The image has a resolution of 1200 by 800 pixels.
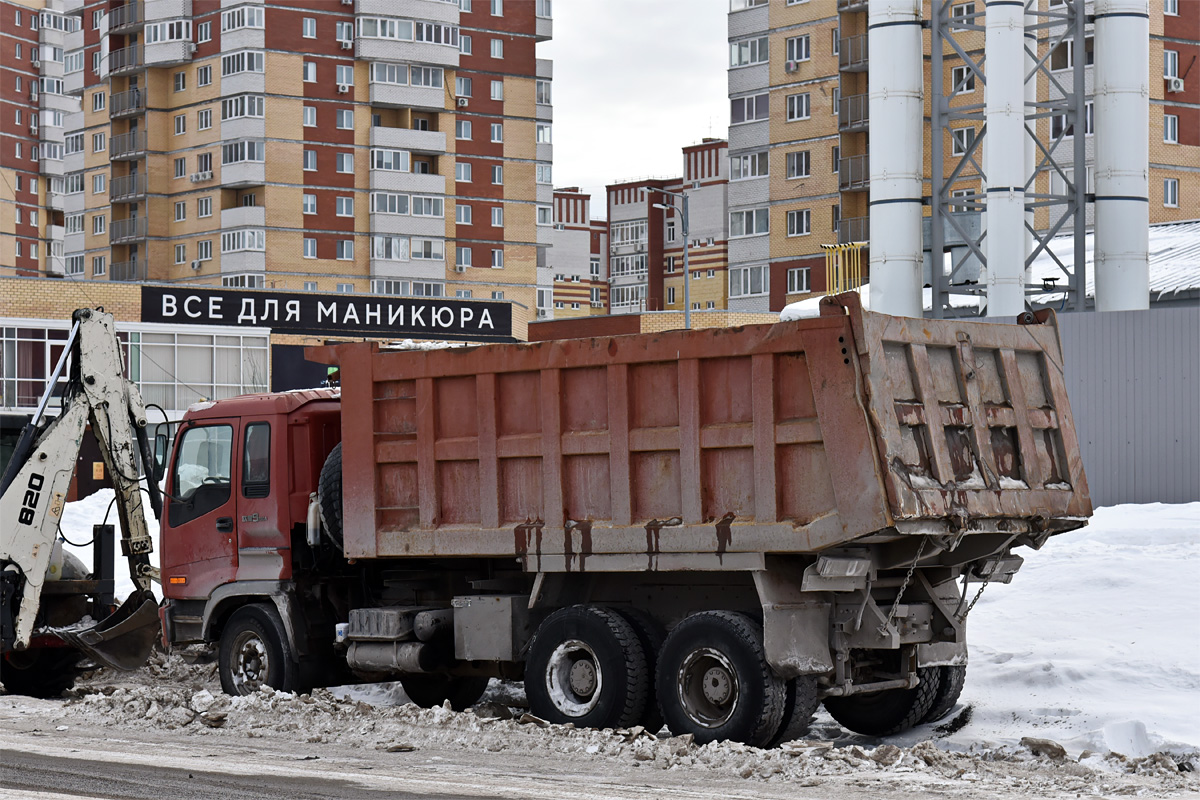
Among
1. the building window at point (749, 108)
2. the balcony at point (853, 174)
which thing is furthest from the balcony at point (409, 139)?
the balcony at point (853, 174)

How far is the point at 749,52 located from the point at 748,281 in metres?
11.0

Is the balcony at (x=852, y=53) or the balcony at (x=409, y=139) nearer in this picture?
the balcony at (x=852, y=53)

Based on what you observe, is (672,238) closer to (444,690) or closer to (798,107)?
(798,107)

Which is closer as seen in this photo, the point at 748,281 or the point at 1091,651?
the point at 1091,651

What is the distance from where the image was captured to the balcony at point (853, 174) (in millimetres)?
74875

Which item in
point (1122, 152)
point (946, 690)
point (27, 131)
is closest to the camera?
point (946, 690)

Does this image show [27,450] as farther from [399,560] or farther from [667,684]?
[667,684]

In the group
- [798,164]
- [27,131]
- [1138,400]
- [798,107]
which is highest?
[27,131]

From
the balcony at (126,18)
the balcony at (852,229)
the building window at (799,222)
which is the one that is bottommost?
the balcony at (852,229)

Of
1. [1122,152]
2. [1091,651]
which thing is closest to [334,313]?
[1122,152]

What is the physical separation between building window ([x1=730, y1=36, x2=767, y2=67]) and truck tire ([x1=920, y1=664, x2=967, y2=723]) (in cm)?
6948

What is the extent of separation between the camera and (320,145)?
87500mm

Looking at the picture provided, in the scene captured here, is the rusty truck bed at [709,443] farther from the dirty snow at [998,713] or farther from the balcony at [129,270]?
the balcony at [129,270]

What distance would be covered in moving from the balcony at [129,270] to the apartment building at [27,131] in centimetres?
2775
